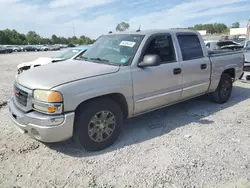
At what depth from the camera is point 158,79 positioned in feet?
13.3

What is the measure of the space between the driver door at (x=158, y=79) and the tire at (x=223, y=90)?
1573 mm

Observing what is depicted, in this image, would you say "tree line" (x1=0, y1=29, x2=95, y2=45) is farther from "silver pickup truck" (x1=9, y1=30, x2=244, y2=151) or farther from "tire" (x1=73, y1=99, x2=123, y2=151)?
"tire" (x1=73, y1=99, x2=123, y2=151)

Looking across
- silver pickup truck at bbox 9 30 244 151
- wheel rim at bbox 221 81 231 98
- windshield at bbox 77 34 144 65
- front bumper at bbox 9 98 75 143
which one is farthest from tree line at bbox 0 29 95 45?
front bumper at bbox 9 98 75 143

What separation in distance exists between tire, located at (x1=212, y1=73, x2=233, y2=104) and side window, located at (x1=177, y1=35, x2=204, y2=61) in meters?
1.14

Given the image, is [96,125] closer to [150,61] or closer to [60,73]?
[60,73]

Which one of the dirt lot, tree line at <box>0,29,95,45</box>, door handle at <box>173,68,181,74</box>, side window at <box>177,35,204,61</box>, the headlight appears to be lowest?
the dirt lot

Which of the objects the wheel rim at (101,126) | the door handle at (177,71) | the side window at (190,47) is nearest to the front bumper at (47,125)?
the wheel rim at (101,126)

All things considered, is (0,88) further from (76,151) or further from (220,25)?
(220,25)

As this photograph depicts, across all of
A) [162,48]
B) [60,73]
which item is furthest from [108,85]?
[162,48]

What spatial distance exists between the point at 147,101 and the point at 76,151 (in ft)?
4.62

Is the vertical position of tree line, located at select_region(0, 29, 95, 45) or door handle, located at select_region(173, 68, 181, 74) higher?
tree line, located at select_region(0, 29, 95, 45)

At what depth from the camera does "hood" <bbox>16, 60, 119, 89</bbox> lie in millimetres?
3191

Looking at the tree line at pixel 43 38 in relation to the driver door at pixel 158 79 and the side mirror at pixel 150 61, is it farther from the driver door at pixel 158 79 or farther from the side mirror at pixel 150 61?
the side mirror at pixel 150 61

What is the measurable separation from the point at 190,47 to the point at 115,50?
167 cm
